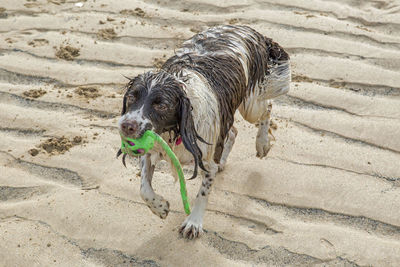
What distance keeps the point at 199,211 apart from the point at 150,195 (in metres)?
0.50

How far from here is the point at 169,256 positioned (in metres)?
3.89

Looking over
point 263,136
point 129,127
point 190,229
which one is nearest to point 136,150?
point 129,127

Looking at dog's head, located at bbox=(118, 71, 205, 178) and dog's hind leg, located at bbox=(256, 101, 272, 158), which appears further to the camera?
dog's hind leg, located at bbox=(256, 101, 272, 158)

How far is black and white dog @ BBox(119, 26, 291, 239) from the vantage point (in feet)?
10.9

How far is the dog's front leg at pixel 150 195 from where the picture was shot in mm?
3807

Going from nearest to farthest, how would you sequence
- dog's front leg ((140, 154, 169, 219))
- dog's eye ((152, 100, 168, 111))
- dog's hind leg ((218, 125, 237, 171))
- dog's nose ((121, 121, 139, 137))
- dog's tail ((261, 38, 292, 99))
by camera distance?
dog's nose ((121, 121, 139, 137))
dog's eye ((152, 100, 168, 111))
dog's front leg ((140, 154, 169, 219))
dog's tail ((261, 38, 292, 99))
dog's hind leg ((218, 125, 237, 171))

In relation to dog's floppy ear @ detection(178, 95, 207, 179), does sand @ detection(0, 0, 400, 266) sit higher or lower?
lower

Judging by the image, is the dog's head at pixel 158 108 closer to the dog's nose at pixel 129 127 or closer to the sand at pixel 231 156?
the dog's nose at pixel 129 127

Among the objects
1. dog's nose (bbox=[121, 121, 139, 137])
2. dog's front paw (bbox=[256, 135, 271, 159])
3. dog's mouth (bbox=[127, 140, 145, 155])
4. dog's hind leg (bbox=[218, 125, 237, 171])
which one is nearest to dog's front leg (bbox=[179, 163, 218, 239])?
dog's hind leg (bbox=[218, 125, 237, 171])

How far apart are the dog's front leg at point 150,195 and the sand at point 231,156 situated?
305 millimetres

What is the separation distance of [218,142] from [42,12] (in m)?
3.79

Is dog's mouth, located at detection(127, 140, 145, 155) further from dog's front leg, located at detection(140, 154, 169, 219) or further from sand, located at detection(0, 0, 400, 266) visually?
sand, located at detection(0, 0, 400, 266)

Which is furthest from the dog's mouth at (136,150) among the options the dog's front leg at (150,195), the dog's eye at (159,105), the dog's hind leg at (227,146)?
the dog's hind leg at (227,146)

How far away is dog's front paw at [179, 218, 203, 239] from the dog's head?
808 mm
